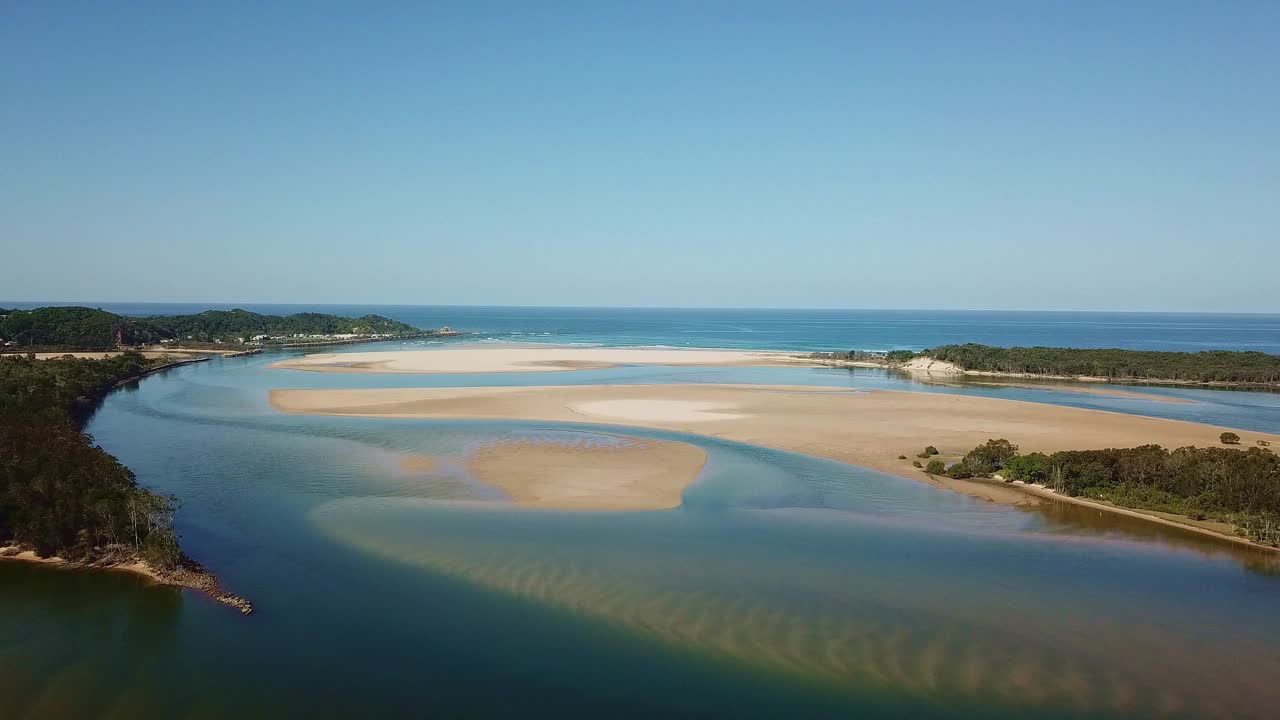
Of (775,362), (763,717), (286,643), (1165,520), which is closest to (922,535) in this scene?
(1165,520)

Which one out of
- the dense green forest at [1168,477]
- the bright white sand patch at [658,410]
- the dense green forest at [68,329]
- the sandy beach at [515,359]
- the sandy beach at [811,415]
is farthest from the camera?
the dense green forest at [68,329]

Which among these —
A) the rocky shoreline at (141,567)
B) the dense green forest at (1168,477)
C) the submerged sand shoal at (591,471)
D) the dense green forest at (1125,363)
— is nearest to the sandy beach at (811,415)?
the dense green forest at (1168,477)

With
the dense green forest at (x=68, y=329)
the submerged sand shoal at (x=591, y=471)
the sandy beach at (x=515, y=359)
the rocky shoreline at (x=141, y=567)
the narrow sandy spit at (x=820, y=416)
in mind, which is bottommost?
the rocky shoreline at (x=141, y=567)

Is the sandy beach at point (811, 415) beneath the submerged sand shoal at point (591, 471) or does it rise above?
above

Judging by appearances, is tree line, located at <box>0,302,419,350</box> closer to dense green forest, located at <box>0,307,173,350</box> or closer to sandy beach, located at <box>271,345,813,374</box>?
dense green forest, located at <box>0,307,173,350</box>

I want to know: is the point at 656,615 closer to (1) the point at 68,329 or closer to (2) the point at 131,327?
(1) the point at 68,329

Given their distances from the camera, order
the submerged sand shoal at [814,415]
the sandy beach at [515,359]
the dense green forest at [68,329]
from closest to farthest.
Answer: the submerged sand shoal at [814,415], the sandy beach at [515,359], the dense green forest at [68,329]

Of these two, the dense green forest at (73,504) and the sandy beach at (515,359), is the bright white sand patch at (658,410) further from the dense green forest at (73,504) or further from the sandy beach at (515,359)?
the sandy beach at (515,359)

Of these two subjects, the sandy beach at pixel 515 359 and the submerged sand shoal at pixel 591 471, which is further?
the sandy beach at pixel 515 359
